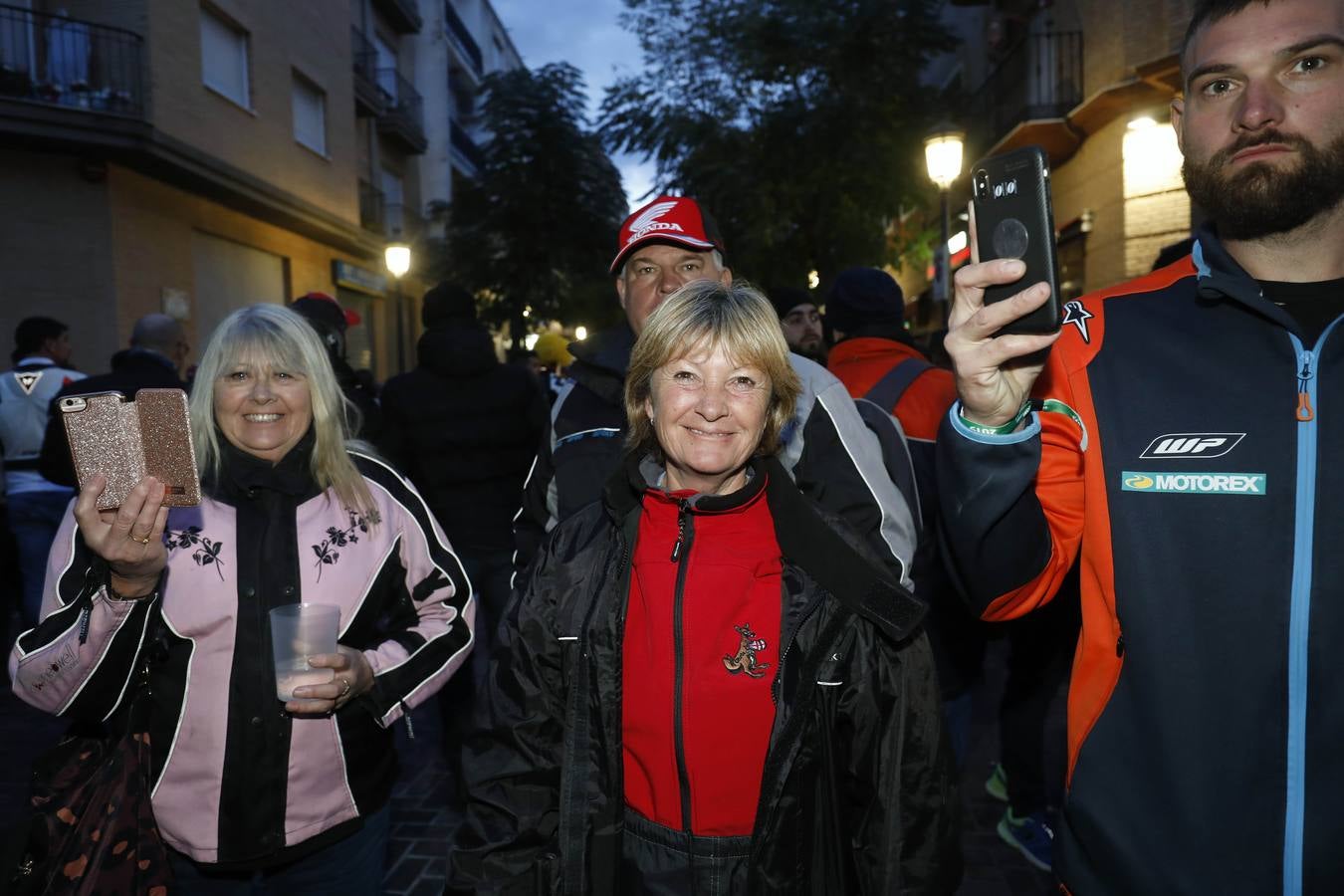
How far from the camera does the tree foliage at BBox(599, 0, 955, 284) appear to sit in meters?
13.8

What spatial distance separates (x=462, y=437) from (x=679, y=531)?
2.84m

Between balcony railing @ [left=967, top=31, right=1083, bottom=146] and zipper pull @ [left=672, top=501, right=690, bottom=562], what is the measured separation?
13091 mm

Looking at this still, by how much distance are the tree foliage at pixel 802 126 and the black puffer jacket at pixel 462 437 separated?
1009 centimetres

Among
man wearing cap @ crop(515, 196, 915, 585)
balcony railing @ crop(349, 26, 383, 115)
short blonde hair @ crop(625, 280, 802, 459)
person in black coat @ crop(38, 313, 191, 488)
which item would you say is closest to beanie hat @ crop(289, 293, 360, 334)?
person in black coat @ crop(38, 313, 191, 488)

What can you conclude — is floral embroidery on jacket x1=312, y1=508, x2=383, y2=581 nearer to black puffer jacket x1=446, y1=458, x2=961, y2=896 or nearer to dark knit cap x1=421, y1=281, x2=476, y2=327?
black puffer jacket x1=446, y1=458, x2=961, y2=896

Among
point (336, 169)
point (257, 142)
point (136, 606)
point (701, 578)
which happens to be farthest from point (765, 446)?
point (336, 169)

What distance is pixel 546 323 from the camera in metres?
21.5

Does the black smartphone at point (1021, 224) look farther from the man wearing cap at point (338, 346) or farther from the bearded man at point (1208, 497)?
the man wearing cap at point (338, 346)

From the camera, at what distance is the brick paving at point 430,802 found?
3975 mm

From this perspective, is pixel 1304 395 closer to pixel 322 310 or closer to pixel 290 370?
pixel 290 370

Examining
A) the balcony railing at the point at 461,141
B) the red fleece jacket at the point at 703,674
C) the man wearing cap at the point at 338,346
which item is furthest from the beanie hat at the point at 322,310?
the balcony railing at the point at 461,141

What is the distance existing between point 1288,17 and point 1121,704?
52.7 inches

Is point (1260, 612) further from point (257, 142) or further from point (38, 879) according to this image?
point (257, 142)

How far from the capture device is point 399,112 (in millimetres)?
23922
